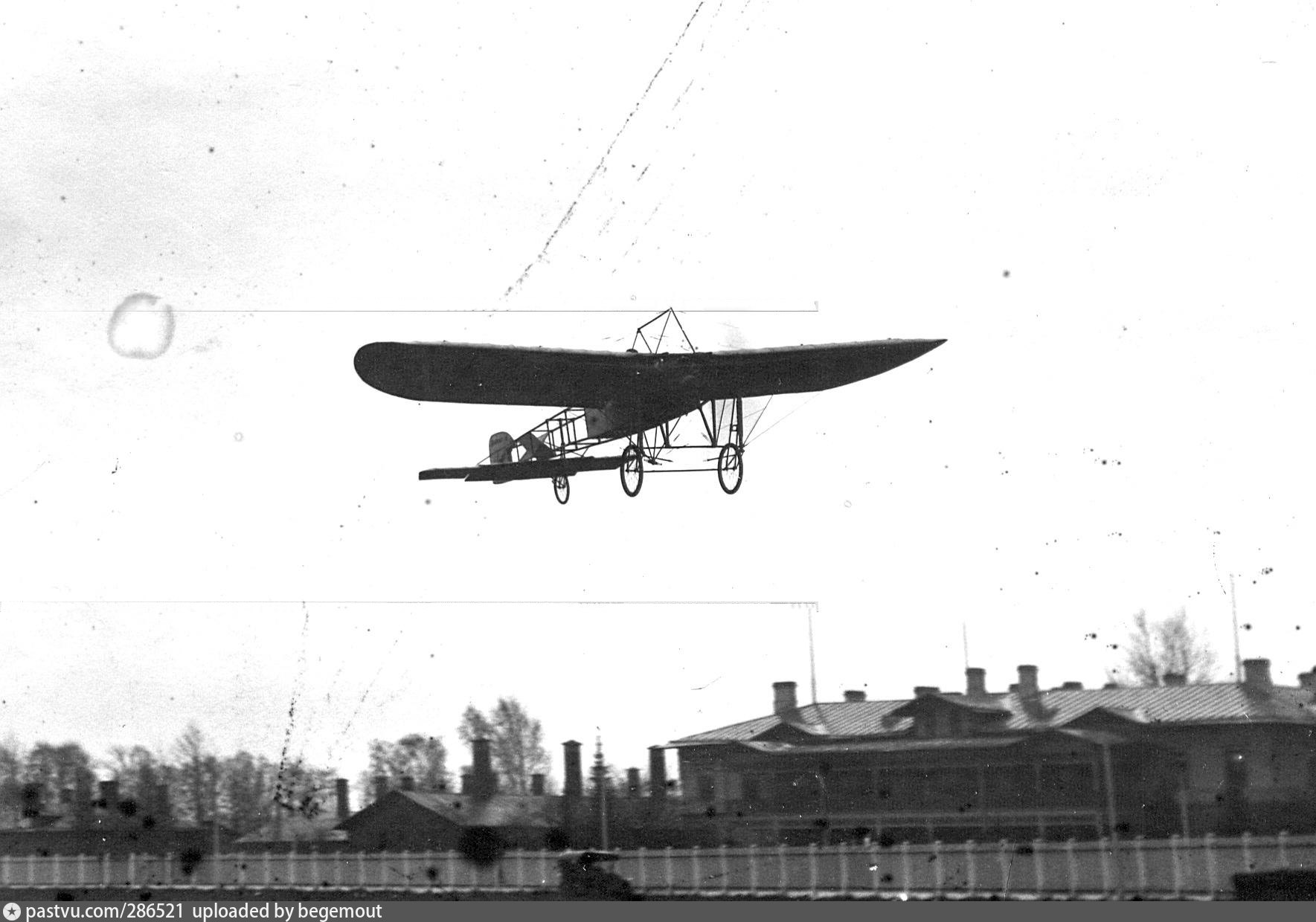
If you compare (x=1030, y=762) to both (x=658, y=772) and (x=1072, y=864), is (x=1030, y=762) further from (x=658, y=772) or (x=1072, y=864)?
(x=658, y=772)

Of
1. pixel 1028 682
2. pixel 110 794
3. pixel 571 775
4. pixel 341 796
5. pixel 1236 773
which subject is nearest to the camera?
pixel 1236 773

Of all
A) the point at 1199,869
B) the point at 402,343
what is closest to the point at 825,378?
the point at 402,343

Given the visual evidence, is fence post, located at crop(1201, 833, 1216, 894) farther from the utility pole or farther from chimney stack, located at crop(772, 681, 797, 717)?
the utility pole

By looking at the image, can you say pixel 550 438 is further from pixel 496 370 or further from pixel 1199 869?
pixel 1199 869

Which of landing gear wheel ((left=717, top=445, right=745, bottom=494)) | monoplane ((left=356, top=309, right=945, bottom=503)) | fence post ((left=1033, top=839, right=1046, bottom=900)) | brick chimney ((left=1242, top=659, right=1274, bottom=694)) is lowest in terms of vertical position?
fence post ((left=1033, top=839, right=1046, bottom=900))

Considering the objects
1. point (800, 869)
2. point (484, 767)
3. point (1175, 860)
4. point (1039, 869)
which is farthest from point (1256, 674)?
point (484, 767)

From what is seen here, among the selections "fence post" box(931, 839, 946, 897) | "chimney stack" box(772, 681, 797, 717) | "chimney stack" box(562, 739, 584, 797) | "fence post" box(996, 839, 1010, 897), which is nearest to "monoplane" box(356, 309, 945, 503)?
"chimney stack" box(772, 681, 797, 717)
